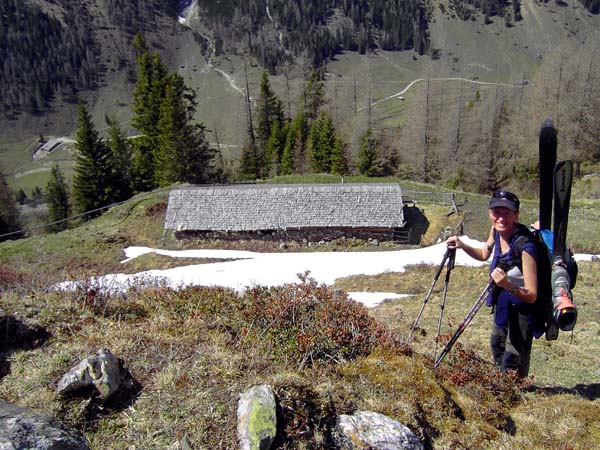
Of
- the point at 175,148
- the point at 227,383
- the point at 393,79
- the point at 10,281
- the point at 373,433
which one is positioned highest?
the point at 393,79

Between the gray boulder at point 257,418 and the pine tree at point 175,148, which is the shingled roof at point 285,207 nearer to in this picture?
the pine tree at point 175,148

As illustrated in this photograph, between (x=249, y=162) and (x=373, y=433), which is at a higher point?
(x=373, y=433)

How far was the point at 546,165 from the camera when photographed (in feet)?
16.7

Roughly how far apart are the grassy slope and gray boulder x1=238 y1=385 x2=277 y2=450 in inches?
4.7

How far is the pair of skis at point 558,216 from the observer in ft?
13.8

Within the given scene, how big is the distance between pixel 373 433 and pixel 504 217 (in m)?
3.02

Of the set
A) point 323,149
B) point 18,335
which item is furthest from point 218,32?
point 18,335

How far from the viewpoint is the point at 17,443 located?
298 cm

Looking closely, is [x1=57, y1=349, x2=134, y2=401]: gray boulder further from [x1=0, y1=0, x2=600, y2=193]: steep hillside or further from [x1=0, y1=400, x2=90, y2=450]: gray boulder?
[x1=0, y1=0, x2=600, y2=193]: steep hillside

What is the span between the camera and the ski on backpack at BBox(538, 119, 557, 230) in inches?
193

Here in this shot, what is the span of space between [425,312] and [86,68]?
195073mm

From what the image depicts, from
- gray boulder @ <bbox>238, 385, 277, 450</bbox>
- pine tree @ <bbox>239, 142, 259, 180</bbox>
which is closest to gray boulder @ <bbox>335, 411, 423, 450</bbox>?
gray boulder @ <bbox>238, 385, 277, 450</bbox>

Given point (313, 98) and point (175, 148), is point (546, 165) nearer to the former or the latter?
point (175, 148)

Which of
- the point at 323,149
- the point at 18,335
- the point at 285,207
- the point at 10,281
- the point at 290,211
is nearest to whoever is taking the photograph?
the point at 18,335
